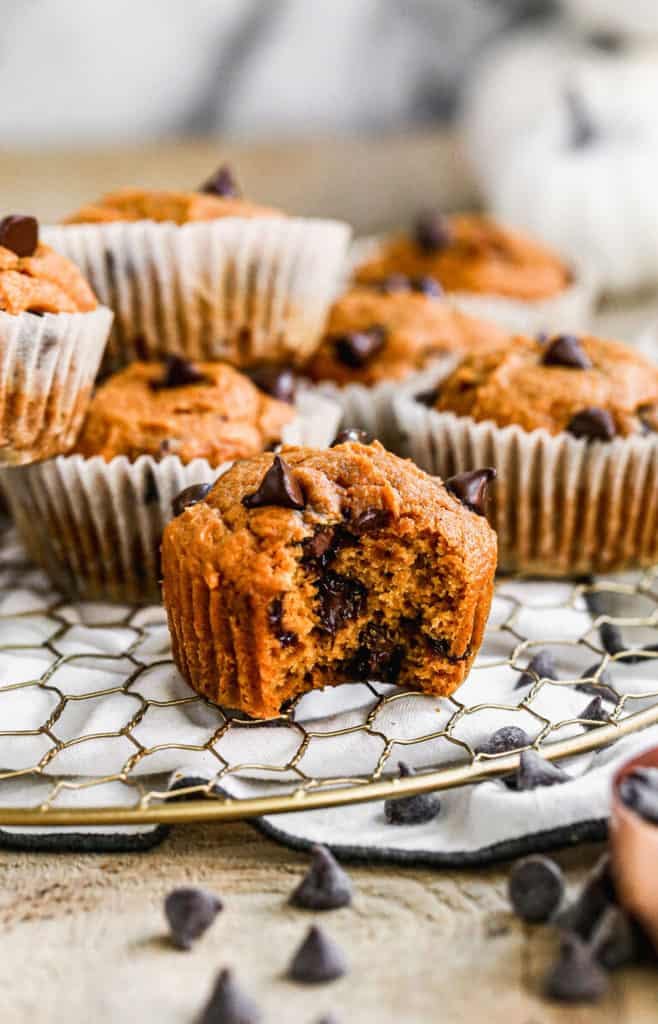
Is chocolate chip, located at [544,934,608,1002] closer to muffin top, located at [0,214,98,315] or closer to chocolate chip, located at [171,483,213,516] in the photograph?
chocolate chip, located at [171,483,213,516]

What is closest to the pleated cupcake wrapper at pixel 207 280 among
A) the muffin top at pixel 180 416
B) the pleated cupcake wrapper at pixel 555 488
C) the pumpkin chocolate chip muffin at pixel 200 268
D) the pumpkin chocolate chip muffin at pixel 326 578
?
the pumpkin chocolate chip muffin at pixel 200 268

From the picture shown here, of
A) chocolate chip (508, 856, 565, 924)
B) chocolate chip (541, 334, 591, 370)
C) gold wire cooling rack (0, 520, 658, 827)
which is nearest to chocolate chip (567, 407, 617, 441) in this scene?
chocolate chip (541, 334, 591, 370)

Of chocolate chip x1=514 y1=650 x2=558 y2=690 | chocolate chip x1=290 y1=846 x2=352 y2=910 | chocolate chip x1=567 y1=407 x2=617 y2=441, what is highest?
chocolate chip x1=567 y1=407 x2=617 y2=441

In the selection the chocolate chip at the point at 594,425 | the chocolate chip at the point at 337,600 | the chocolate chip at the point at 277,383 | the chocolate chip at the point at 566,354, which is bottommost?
the chocolate chip at the point at 337,600

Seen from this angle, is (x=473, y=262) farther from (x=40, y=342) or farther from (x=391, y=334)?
(x=40, y=342)

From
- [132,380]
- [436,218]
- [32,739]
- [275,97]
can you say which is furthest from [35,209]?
[32,739]

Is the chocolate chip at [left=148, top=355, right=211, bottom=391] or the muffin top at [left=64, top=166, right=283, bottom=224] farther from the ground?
the muffin top at [left=64, top=166, right=283, bottom=224]

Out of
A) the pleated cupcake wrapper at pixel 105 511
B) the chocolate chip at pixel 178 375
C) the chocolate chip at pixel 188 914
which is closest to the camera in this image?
the chocolate chip at pixel 188 914

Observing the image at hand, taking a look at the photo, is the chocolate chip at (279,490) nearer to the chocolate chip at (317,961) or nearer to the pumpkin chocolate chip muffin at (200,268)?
the chocolate chip at (317,961)
